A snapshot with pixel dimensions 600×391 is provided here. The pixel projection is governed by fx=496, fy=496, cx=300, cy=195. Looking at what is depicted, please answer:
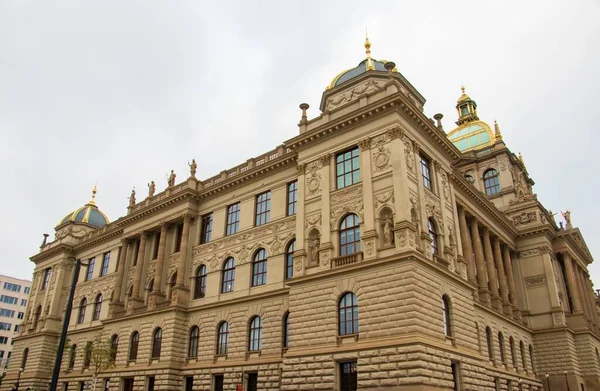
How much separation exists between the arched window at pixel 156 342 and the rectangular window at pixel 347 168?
19.3m

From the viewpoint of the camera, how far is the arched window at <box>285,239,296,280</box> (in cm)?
3434

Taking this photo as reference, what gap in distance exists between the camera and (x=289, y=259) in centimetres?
3488

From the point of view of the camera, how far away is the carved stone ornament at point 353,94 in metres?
32.8

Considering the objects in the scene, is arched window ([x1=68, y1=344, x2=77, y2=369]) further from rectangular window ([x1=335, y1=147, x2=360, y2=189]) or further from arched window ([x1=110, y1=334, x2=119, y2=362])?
rectangular window ([x1=335, y1=147, x2=360, y2=189])

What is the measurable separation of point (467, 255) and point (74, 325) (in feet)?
130

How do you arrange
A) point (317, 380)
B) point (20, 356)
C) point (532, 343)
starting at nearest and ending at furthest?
point (317, 380)
point (532, 343)
point (20, 356)

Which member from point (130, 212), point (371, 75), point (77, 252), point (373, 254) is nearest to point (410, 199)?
point (373, 254)

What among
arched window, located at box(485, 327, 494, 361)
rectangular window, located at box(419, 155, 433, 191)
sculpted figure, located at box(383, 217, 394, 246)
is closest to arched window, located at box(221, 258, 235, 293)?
sculpted figure, located at box(383, 217, 394, 246)

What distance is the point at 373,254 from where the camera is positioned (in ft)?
89.8

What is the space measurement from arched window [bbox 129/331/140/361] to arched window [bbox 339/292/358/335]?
20408 mm

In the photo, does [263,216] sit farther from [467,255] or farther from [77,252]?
[77,252]

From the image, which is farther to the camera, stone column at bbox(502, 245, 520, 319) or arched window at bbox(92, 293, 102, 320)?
arched window at bbox(92, 293, 102, 320)

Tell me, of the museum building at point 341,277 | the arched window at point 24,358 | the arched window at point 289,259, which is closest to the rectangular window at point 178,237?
the museum building at point 341,277

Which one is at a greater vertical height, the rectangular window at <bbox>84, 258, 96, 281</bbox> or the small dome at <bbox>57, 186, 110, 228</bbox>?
the small dome at <bbox>57, 186, 110, 228</bbox>
